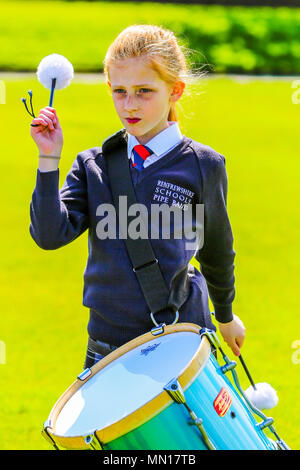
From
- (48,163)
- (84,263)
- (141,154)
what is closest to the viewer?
(48,163)

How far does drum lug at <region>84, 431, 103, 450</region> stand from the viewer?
2.13 meters

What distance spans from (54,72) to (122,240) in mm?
577

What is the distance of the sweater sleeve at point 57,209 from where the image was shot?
242 centimetres

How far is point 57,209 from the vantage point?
244cm

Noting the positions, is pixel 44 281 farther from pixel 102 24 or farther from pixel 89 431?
pixel 102 24

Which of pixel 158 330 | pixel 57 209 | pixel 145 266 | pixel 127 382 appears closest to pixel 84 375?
pixel 127 382

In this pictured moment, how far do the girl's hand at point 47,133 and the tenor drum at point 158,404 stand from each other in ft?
2.00

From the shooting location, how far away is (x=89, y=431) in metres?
2.14

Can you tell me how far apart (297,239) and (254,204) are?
0.96 meters

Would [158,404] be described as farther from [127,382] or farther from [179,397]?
[127,382]

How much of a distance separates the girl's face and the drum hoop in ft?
2.07

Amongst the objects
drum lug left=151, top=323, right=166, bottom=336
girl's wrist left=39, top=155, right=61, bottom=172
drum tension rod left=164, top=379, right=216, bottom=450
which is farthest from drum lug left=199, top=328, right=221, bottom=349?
girl's wrist left=39, top=155, right=61, bottom=172

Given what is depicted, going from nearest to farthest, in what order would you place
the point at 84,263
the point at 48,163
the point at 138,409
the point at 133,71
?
the point at 138,409 → the point at 48,163 → the point at 133,71 → the point at 84,263
